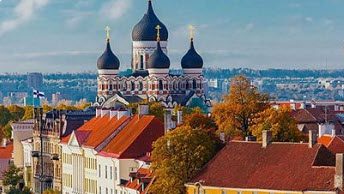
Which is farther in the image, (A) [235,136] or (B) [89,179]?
(B) [89,179]

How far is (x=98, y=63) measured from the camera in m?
198

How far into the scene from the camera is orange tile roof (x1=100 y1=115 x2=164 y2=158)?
98625mm

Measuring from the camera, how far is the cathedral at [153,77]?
191 meters

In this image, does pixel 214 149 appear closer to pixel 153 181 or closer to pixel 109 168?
pixel 153 181

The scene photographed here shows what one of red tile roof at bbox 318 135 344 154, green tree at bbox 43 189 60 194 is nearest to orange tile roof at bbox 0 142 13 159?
green tree at bbox 43 189 60 194

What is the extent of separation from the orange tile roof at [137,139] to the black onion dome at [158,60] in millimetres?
85505

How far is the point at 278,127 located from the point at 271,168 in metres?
9.90

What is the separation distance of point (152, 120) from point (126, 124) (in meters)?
5.65

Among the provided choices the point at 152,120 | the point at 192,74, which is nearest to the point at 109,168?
the point at 152,120

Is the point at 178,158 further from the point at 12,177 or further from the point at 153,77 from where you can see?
the point at 153,77

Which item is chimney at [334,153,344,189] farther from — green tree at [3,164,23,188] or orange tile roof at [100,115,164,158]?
green tree at [3,164,23,188]

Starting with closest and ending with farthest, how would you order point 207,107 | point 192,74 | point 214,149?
point 214,149, point 207,107, point 192,74

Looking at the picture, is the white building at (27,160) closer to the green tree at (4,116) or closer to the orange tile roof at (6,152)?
the orange tile roof at (6,152)

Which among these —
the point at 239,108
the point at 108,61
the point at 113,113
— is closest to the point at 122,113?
the point at 113,113
